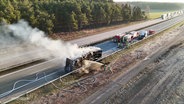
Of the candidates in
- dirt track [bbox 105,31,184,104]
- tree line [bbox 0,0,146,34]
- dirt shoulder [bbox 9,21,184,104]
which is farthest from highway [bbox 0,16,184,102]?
tree line [bbox 0,0,146,34]

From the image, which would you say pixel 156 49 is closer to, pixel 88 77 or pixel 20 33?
pixel 88 77

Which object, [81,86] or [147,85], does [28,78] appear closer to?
[81,86]

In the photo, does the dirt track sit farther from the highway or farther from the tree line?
the tree line

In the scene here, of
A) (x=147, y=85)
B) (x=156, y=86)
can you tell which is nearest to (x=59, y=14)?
(x=147, y=85)

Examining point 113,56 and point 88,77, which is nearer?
point 88,77

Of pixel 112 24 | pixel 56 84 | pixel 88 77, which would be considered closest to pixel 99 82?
pixel 88 77

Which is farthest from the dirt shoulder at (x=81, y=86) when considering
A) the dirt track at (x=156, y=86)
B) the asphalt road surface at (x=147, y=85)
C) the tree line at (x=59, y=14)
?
the tree line at (x=59, y=14)
